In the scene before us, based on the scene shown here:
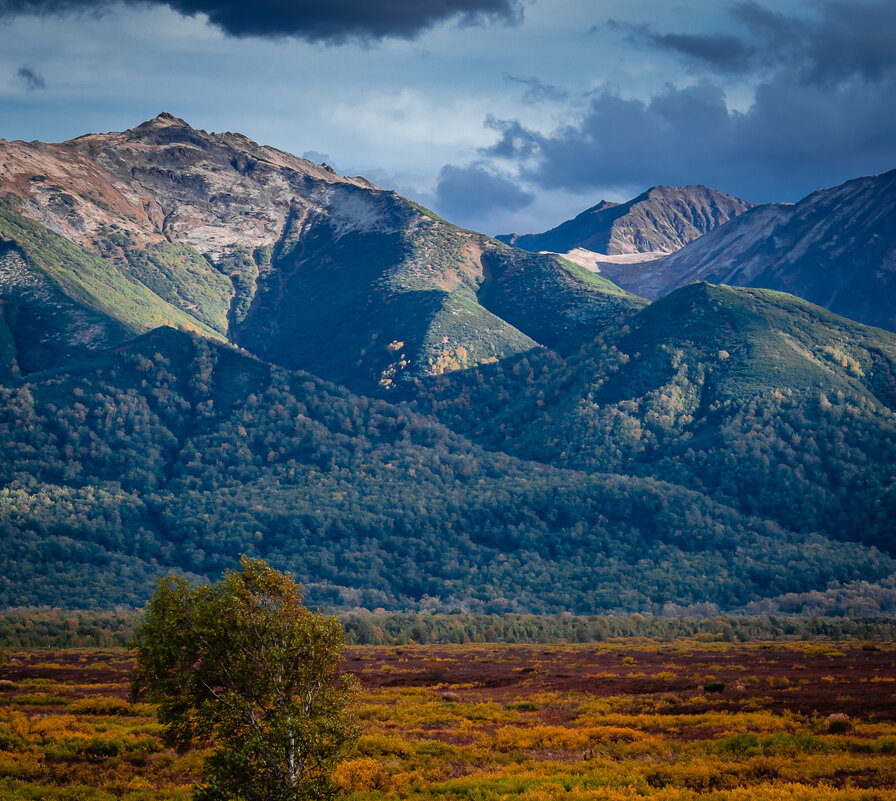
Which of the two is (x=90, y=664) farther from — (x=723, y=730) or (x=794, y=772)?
(x=794, y=772)

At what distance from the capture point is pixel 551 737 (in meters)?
56.0

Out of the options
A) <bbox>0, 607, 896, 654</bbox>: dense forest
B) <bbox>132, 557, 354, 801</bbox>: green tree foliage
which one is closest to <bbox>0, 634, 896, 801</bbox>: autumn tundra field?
<bbox>132, 557, 354, 801</bbox>: green tree foliage

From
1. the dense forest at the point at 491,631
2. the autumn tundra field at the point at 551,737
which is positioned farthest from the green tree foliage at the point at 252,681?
the dense forest at the point at 491,631

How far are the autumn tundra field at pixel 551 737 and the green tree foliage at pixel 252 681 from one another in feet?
36.4

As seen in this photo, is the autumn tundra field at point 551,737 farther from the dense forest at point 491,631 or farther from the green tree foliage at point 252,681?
the dense forest at point 491,631

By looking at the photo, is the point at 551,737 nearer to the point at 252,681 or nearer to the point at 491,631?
the point at 252,681

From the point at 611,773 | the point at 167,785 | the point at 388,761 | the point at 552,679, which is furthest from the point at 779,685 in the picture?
the point at 167,785

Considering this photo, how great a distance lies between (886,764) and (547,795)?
18.9m

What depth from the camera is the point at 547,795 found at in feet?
133

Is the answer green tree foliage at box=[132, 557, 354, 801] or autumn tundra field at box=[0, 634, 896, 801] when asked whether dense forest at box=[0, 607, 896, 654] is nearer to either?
autumn tundra field at box=[0, 634, 896, 801]

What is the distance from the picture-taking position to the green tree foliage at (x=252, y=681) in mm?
32000

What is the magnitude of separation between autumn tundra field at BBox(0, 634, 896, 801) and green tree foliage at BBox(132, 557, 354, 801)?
11100mm

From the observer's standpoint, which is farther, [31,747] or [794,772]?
[31,747]

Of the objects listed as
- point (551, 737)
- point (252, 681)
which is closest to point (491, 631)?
point (551, 737)
